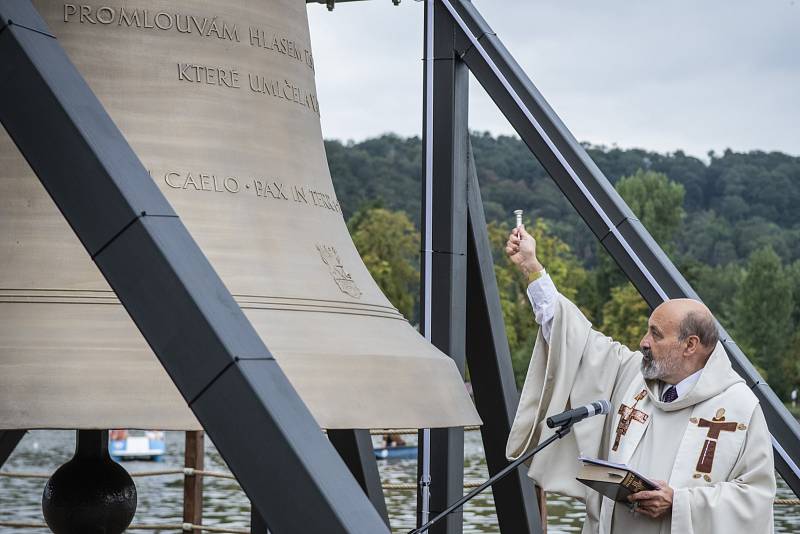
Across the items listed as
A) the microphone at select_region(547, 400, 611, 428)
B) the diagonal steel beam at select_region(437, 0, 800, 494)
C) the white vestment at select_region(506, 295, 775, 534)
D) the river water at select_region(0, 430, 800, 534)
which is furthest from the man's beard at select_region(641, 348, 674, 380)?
the river water at select_region(0, 430, 800, 534)

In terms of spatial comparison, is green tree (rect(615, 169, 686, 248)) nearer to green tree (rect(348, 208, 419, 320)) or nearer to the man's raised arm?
green tree (rect(348, 208, 419, 320))

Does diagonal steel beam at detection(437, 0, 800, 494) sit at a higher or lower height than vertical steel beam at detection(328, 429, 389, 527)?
higher

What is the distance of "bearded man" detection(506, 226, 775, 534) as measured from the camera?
11.0 feet

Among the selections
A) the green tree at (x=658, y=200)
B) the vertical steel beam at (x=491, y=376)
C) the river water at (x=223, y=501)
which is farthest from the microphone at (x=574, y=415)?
the green tree at (x=658, y=200)

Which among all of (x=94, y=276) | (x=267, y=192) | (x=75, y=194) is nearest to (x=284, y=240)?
(x=267, y=192)

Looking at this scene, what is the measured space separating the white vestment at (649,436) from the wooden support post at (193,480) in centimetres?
411

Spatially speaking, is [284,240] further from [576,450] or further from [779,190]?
[779,190]

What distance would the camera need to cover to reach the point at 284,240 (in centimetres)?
322

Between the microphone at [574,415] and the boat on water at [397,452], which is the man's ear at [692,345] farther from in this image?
the boat on water at [397,452]

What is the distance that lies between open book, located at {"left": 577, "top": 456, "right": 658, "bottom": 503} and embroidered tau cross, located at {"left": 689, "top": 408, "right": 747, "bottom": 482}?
241mm

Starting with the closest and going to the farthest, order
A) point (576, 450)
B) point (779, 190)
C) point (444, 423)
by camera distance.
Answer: point (444, 423) < point (576, 450) < point (779, 190)

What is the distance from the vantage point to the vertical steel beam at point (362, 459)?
15.9 ft

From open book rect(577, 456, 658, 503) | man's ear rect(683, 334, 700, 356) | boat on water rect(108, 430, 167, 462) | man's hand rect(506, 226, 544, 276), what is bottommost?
open book rect(577, 456, 658, 503)

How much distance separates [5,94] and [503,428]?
2.96 metres
